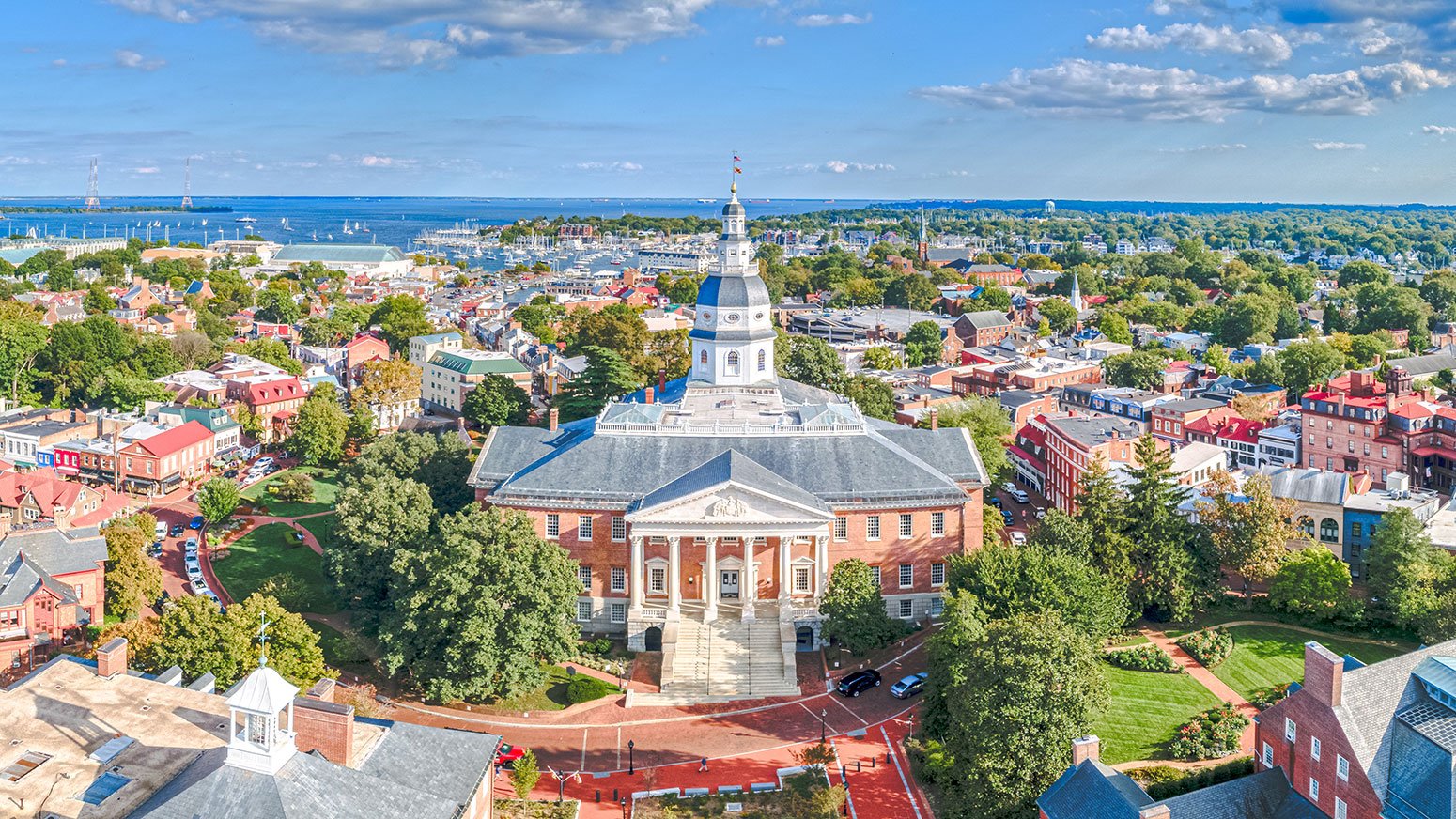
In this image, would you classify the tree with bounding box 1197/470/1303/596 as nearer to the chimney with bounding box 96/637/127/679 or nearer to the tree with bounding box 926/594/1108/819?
the tree with bounding box 926/594/1108/819

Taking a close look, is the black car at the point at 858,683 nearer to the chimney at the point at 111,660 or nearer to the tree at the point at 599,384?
the chimney at the point at 111,660

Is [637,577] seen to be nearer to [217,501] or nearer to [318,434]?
[217,501]

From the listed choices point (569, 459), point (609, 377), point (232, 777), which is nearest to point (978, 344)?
point (609, 377)

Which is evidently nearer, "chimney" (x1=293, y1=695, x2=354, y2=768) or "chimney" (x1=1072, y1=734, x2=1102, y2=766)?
"chimney" (x1=293, y1=695, x2=354, y2=768)

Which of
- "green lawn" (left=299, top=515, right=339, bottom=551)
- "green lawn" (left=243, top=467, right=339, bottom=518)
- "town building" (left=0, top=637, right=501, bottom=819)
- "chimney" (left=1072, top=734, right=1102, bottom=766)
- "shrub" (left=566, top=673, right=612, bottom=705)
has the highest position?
"town building" (left=0, top=637, right=501, bottom=819)

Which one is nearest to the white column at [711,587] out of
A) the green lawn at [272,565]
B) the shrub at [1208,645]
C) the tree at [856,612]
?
the tree at [856,612]

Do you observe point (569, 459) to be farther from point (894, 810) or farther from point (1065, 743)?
point (1065, 743)

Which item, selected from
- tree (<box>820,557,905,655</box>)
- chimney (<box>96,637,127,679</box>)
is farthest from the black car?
chimney (<box>96,637,127,679</box>)
